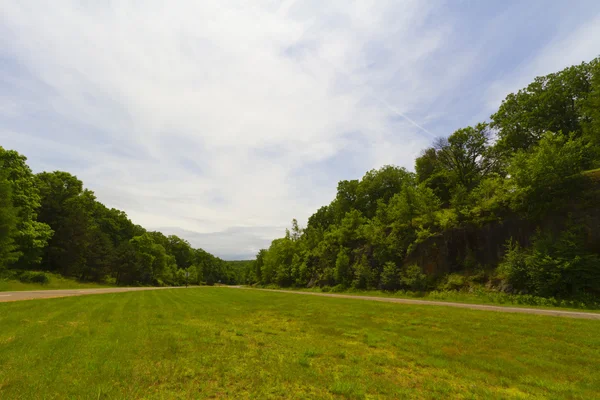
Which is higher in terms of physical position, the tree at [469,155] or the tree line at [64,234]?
the tree at [469,155]

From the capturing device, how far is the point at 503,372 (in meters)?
Result: 6.99

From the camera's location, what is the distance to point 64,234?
165 ft

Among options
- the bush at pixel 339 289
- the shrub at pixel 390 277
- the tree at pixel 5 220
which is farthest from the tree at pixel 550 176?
the tree at pixel 5 220

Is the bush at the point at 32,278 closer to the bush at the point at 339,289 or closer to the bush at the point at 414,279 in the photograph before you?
the bush at the point at 339,289

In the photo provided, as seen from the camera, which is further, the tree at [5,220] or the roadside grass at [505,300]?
the tree at [5,220]

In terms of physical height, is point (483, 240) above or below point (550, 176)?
below

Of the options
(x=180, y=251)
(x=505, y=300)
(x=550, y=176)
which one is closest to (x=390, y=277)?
(x=505, y=300)

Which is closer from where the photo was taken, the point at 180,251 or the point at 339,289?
the point at 339,289

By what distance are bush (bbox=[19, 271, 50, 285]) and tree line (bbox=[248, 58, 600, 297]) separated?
43.6 m

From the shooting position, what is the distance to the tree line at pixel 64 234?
3434 cm

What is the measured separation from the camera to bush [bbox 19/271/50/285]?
34250 mm

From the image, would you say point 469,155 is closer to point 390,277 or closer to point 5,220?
point 390,277

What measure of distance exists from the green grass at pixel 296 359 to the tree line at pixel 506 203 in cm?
1238

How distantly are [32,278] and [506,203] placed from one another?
59.1 meters
